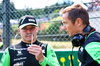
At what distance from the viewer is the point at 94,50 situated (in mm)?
1065

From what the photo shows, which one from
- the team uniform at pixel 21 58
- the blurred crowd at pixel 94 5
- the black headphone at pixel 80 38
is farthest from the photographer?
the blurred crowd at pixel 94 5

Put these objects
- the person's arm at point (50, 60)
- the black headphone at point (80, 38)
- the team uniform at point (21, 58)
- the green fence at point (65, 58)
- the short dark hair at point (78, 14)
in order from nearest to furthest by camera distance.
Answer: the black headphone at point (80, 38)
the short dark hair at point (78, 14)
the person's arm at point (50, 60)
the team uniform at point (21, 58)
the green fence at point (65, 58)

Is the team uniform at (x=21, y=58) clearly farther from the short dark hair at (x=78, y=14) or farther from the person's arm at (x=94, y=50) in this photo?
the person's arm at (x=94, y=50)

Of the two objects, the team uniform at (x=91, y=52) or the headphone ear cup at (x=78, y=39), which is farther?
the headphone ear cup at (x=78, y=39)

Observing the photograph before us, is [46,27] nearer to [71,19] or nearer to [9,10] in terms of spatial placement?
[9,10]

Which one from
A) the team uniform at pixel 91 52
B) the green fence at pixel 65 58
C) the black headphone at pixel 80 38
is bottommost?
the green fence at pixel 65 58

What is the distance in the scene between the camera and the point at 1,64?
1983 mm

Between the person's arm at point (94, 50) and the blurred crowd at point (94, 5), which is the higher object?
the blurred crowd at point (94, 5)

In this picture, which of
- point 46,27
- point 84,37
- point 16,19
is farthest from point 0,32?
point 84,37

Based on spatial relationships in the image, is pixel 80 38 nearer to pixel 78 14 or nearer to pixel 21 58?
pixel 78 14

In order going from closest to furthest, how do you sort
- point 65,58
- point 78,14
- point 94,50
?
point 94,50 < point 78,14 < point 65,58

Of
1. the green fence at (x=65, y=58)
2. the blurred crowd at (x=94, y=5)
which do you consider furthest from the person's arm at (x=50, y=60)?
the blurred crowd at (x=94, y=5)

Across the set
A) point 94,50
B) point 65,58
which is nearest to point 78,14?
point 94,50

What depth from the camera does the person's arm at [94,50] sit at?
105cm
